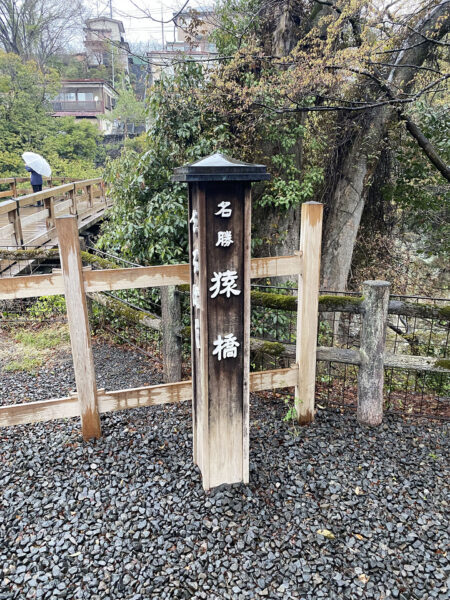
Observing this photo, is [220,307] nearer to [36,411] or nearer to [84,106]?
[36,411]

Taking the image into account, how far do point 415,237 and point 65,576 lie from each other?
363 inches

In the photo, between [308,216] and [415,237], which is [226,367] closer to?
[308,216]

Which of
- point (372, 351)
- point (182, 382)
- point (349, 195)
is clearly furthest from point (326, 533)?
point (349, 195)

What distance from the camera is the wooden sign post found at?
2.53m

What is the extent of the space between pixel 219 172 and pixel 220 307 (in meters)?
0.84

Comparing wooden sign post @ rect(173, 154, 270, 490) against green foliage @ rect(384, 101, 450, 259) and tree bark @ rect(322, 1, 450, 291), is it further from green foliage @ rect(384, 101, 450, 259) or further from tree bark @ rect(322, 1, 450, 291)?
green foliage @ rect(384, 101, 450, 259)

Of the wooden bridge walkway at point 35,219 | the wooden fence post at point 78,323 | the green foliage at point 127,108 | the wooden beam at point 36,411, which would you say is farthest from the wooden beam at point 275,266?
the green foliage at point 127,108

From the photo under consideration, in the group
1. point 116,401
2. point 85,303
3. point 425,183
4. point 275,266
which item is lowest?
point 116,401

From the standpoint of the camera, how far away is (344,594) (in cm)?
230

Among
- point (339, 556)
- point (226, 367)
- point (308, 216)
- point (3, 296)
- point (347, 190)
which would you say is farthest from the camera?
point (347, 190)

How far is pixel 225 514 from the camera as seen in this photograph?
2.81 m

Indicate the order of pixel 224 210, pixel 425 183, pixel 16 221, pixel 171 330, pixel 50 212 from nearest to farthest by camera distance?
pixel 224 210 → pixel 171 330 → pixel 16 221 → pixel 425 183 → pixel 50 212

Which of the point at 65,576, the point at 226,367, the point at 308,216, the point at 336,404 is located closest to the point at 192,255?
the point at 226,367

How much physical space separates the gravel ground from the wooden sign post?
0.36m
